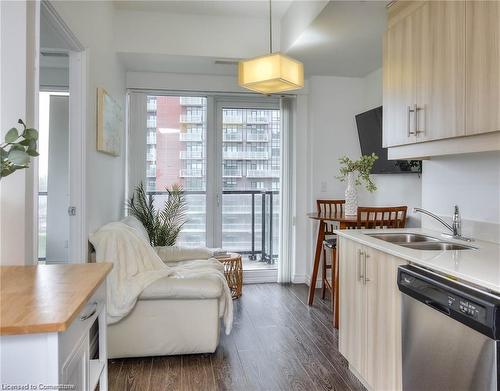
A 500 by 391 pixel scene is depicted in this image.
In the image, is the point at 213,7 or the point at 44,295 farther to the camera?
the point at 213,7

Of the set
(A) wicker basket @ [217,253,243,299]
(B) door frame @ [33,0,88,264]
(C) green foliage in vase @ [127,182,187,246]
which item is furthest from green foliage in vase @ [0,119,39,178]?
(C) green foliage in vase @ [127,182,187,246]

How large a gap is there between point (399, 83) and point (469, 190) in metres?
0.80

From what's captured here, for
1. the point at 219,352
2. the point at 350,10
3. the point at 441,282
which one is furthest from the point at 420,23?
the point at 219,352

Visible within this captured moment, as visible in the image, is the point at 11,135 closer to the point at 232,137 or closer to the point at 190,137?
the point at 190,137

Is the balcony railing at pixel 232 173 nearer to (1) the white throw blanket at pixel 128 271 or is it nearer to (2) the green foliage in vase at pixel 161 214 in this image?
(2) the green foliage in vase at pixel 161 214

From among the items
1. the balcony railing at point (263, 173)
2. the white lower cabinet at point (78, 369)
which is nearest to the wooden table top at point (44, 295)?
the white lower cabinet at point (78, 369)

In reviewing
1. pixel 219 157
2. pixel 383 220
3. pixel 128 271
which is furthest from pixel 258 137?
pixel 128 271

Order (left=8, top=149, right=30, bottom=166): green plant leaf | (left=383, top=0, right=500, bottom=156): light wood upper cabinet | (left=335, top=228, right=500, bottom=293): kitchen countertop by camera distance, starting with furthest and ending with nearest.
→ (left=383, top=0, right=500, bottom=156): light wood upper cabinet < (left=335, top=228, right=500, bottom=293): kitchen countertop < (left=8, top=149, right=30, bottom=166): green plant leaf

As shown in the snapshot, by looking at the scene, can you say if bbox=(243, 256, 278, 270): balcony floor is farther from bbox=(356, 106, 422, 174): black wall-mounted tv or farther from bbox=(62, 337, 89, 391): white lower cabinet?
bbox=(62, 337, 89, 391): white lower cabinet

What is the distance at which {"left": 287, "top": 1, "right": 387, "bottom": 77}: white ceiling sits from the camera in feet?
9.16

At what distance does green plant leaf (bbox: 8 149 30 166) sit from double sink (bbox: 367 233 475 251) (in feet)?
6.20

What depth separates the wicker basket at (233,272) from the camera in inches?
152

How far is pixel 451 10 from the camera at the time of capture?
1.94m

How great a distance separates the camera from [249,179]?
472 cm
